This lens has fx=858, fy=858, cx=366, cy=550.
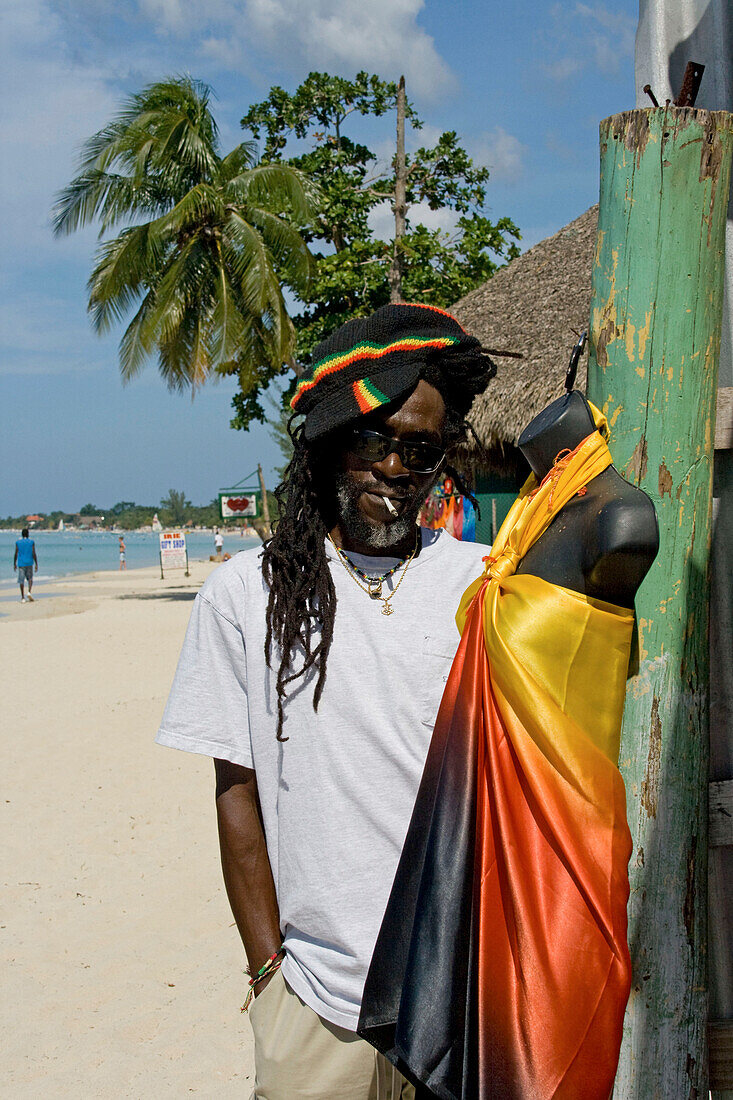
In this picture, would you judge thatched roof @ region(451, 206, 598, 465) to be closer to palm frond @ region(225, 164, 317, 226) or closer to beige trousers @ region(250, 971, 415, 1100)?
beige trousers @ region(250, 971, 415, 1100)

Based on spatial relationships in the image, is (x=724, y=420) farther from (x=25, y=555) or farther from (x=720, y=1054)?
(x=25, y=555)

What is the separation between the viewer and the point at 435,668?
161cm

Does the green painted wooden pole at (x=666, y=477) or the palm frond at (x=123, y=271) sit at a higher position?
the palm frond at (x=123, y=271)

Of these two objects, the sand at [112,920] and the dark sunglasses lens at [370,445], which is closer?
the dark sunglasses lens at [370,445]

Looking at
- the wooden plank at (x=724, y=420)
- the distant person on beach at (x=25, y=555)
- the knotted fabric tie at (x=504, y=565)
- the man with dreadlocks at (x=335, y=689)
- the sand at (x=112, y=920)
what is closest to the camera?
the knotted fabric tie at (x=504, y=565)

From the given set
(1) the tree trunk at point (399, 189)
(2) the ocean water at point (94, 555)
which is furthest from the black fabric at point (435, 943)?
(2) the ocean water at point (94, 555)

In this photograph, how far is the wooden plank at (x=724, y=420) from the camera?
1774 millimetres

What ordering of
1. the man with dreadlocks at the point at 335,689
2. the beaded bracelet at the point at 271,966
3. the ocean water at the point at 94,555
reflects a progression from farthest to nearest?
the ocean water at the point at 94,555 → the beaded bracelet at the point at 271,966 → the man with dreadlocks at the point at 335,689

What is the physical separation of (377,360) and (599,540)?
61 cm

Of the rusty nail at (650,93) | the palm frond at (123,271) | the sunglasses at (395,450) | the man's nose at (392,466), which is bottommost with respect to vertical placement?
the man's nose at (392,466)

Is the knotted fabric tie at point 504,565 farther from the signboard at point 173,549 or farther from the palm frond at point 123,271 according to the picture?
the signboard at point 173,549

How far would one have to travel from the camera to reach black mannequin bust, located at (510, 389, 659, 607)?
4.07ft

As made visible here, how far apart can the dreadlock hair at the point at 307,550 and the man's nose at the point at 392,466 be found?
0.14m

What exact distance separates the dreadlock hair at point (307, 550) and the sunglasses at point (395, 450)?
0.26ft
